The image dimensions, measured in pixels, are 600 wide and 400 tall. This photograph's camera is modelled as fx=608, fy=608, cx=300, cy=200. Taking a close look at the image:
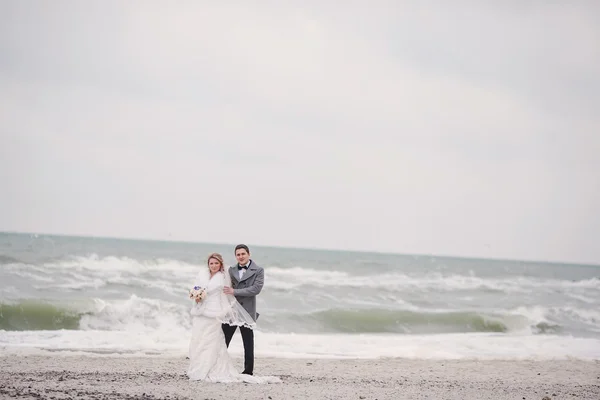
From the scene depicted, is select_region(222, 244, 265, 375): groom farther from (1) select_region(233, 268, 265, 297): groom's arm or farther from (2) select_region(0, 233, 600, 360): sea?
(2) select_region(0, 233, 600, 360): sea

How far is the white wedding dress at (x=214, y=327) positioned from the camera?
8.12 m

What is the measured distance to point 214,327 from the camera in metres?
8.15

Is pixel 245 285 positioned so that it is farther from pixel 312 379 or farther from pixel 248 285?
pixel 312 379

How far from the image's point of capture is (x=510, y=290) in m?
35.5

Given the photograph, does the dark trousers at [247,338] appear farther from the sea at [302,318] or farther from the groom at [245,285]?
the sea at [302,318]

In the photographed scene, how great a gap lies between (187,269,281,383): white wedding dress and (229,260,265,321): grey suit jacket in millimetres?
89

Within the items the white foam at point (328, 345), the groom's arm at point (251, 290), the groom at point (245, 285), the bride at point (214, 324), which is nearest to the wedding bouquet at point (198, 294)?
the bride at point (214, 324)

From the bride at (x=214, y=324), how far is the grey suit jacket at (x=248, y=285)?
8 cm

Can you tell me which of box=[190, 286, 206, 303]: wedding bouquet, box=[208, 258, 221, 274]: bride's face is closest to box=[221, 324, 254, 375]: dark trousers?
box=[190, 286, 206, 303]: wedding bouquet

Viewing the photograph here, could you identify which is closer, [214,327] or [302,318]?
[214,327]

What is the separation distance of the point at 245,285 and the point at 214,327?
2.27 feet

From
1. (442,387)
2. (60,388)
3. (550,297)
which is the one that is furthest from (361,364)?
(550,297)

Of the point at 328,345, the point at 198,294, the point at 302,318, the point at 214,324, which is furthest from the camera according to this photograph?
the point at 302,318

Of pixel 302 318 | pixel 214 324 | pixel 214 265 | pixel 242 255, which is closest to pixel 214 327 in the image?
pixel 214 324
